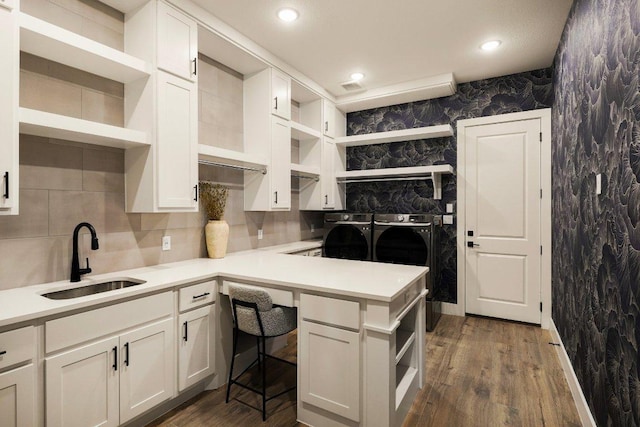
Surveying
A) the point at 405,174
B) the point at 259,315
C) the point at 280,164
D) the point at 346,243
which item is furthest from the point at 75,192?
the point at 405,174

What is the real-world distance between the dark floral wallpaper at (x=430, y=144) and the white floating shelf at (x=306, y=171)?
80cm

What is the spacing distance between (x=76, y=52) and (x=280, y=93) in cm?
181

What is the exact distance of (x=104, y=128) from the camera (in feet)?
6.61

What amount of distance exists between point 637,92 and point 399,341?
172cm

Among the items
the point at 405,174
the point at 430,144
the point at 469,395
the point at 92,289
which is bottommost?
the point at 469,395

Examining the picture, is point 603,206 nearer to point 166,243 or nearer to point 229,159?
point 229,159

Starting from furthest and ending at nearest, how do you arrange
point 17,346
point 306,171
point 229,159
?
point 306,171 < point 229,159 < point 17,346

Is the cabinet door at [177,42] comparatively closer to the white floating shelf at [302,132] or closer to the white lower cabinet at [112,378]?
the white floating shelf at [302,132]

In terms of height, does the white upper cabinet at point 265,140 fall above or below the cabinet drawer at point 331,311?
above

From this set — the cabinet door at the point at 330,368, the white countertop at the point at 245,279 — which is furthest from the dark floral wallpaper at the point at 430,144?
the cabinet door at the point at 330,368

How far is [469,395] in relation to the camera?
2377 mm

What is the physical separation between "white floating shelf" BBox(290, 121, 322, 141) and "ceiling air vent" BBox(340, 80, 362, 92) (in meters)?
0.63

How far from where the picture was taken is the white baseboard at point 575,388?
6.40 feet

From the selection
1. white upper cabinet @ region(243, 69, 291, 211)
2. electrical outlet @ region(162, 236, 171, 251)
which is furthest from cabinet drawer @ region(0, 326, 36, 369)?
white upper cabinet @ region(243, 69, 291, 211)
